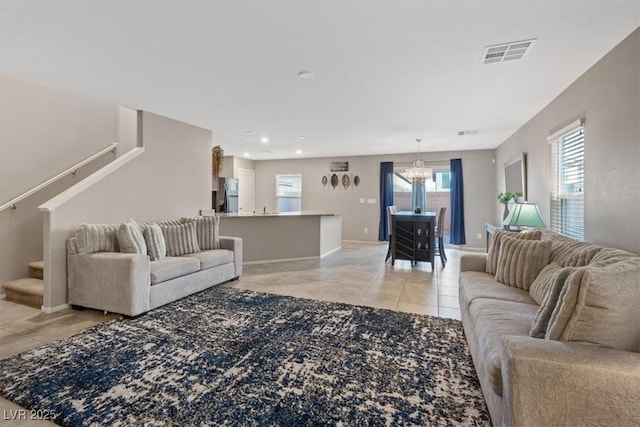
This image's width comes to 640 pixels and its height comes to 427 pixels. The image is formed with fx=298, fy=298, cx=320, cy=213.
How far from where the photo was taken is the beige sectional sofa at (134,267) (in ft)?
9.87

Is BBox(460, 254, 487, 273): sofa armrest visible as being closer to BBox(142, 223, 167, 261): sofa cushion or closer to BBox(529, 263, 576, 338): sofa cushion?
BBox(529, 263, 576, 338): sofa cushion

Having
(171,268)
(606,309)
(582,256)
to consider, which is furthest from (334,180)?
(606,309)

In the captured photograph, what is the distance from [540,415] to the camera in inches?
44.9

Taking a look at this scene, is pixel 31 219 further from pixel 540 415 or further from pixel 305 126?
pixel 540 415

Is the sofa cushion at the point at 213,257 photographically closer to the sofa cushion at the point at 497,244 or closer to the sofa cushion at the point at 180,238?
the sofa cushion at the point at 180,238

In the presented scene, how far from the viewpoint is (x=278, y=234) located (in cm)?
591

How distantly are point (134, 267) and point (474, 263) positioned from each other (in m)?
3.49

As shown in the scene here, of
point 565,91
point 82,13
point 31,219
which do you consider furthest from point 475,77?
point 31,219

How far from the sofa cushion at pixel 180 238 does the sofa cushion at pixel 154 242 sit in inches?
A: 8.3

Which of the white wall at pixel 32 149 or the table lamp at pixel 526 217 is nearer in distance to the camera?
the table lamp at pixel 526 217

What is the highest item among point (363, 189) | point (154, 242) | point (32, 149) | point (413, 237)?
point (32, 149)

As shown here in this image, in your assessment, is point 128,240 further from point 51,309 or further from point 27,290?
point 27,290

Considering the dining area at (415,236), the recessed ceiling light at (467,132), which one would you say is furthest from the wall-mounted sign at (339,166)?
the recessed ceiling light at (467,132)

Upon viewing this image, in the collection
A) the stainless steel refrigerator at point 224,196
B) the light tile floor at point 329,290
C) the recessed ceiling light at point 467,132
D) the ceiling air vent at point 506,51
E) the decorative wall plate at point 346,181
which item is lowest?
the light tile floor at point 329,290
